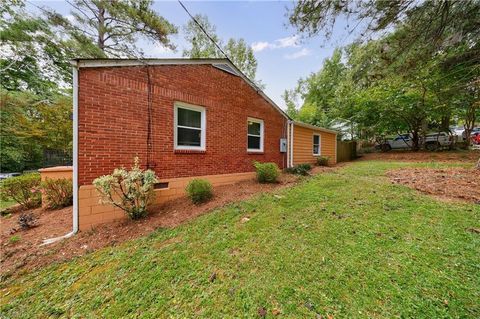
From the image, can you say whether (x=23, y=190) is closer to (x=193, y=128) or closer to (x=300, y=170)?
(x=193, y=128)

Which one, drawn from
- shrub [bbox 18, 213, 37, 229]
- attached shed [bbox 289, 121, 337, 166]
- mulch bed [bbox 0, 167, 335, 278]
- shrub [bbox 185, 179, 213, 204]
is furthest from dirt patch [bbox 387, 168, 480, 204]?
shrub [bbox 18, 213, 37, 229]

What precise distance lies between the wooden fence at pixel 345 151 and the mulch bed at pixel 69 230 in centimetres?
1134

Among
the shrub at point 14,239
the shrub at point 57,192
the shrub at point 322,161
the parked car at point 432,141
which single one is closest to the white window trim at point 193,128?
the shrub at point 57,192

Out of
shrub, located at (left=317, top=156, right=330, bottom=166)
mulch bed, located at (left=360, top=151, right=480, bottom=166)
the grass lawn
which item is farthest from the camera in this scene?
shrub, located at (left=317, top=156, right=330, bottom=166)

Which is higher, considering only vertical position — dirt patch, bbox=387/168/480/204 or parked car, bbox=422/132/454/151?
parked car, bbox=422/132/454/151

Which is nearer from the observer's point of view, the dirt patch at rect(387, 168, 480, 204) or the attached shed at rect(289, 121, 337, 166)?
the dirt patch at rect(387, 168, 480, 204)

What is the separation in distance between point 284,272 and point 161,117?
4.60 m

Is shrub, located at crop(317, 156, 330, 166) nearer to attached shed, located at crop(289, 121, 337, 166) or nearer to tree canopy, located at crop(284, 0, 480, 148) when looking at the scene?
attached shed, located at crop(289, 121, 337, 166)

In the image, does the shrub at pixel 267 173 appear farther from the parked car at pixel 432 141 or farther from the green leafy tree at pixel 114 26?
the parked car at pixel 432 141

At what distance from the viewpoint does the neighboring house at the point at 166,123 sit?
4094mm

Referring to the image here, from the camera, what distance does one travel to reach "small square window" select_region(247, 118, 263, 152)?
7.91 meters

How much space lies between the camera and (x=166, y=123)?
17.2ft

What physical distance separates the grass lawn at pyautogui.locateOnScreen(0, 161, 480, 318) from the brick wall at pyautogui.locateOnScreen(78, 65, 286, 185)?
83.5 inches

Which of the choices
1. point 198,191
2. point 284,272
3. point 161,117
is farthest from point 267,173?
point 284,272
